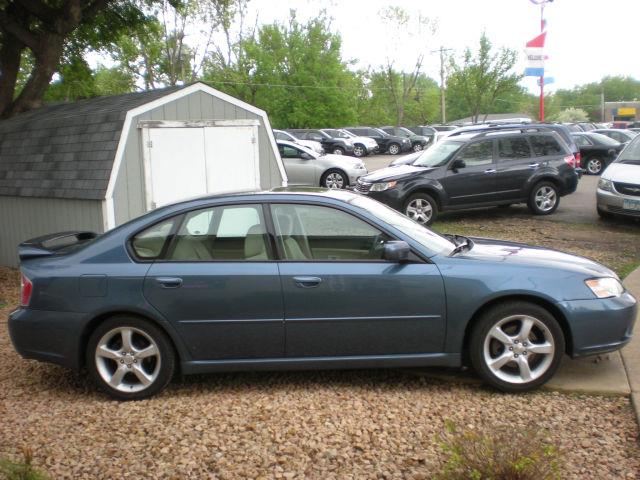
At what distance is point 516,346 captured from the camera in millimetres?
4648

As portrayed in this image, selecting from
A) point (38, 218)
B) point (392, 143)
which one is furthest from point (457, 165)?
point (392, 143)

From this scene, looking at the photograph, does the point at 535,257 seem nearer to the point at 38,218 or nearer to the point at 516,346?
the point at 516,346

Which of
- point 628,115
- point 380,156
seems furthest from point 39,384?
point 628,115

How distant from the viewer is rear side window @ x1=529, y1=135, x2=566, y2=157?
42.9ft

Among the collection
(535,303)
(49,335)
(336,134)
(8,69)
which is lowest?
(49,335)

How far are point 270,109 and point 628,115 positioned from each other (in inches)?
1865

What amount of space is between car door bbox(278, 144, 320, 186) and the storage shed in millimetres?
7827

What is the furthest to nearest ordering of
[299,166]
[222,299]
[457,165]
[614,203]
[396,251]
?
[299,166], [457,165], [614,203], [222,299], [396,251]

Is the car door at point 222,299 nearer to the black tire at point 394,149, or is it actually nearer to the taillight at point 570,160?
the taillight at point 570,160

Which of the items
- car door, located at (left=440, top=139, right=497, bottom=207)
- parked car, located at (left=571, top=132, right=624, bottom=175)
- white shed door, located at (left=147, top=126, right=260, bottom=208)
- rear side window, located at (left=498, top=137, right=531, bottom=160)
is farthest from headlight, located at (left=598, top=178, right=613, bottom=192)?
parked car, located at (left=571, top=132, right=624, bottom=175)

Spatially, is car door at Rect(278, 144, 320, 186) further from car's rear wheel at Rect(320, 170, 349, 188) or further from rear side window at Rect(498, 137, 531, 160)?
rear side window at Rect(498, 137, 531, 160)

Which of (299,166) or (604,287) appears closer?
(604,287)

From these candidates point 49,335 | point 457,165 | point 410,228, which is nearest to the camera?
point 49,335

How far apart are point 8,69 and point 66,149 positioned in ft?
16.0
